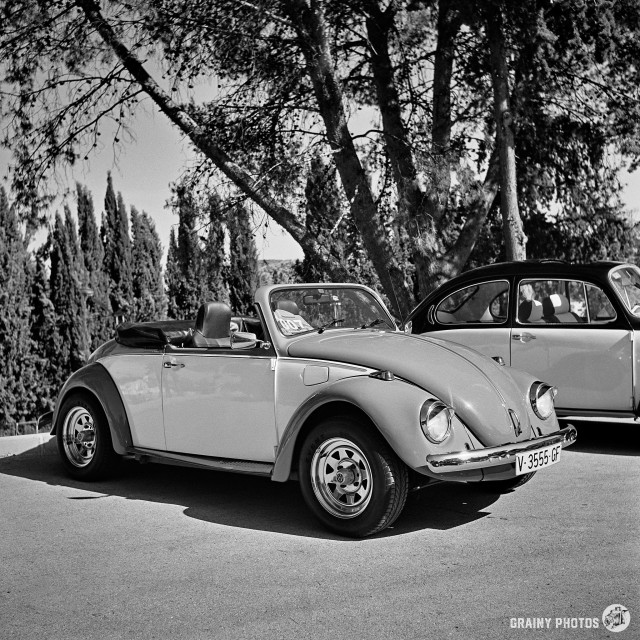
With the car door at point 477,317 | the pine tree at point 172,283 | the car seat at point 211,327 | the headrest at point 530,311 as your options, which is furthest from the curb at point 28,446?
the pine tree at point 172,283

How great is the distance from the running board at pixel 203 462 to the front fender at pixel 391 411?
0.37 m

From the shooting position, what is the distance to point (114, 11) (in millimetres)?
14219

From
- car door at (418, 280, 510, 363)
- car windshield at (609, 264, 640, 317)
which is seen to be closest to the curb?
car door at (418, 280, 510, 363)

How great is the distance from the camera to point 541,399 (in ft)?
19.4

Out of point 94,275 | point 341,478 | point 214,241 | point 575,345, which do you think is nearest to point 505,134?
point 214,241

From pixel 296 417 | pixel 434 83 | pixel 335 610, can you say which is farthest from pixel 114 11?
pixel 335 610

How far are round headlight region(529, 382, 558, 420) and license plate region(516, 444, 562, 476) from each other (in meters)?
0.33

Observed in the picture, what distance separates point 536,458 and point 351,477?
3.80ft

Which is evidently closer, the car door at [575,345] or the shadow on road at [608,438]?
the car door at [575,345]

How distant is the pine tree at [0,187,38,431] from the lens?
86.5 feet

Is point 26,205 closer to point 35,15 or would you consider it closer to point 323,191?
point 35,15

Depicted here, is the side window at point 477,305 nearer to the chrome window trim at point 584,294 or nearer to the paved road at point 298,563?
the chrome window trim at point 584,294

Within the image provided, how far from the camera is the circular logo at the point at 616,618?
3.69 metres
